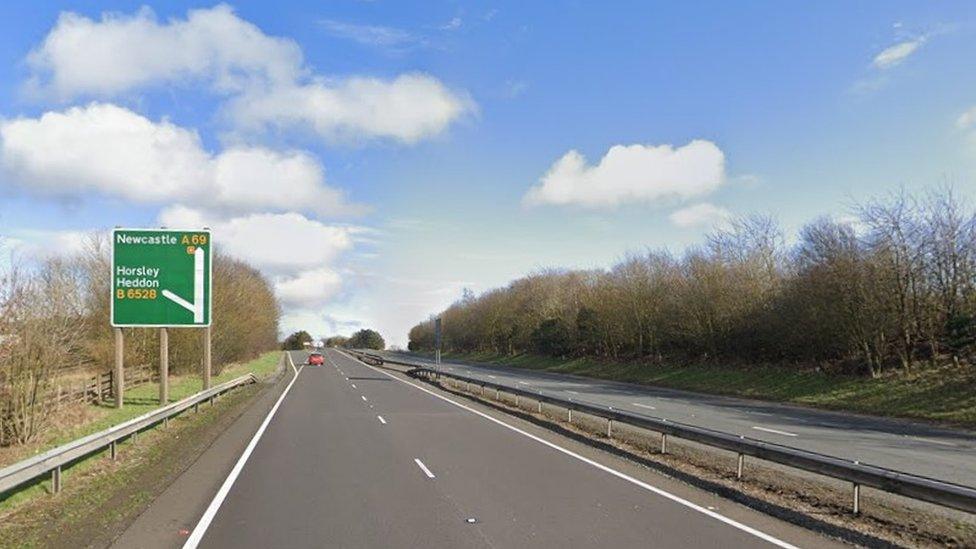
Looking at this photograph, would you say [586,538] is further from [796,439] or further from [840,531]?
[796,439]

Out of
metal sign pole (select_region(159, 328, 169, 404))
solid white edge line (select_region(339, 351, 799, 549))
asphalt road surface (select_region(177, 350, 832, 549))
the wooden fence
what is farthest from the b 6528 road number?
solid white edge line (select_region(339, 351, 799, 549))

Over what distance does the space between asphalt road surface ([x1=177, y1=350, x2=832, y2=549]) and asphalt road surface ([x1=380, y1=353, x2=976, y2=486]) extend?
5.61m

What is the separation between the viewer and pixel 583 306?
70.7m

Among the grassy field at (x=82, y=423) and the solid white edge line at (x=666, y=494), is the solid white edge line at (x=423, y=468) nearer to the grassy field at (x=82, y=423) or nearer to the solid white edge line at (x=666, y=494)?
the solid white edge line at (x=666, y=494)

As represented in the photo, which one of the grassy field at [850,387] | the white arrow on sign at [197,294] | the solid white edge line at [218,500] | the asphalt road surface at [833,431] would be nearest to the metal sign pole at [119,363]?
the white arrow on sign at [197,294]

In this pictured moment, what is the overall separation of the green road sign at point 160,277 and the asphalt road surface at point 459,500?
36.1 feet

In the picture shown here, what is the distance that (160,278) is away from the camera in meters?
27.1

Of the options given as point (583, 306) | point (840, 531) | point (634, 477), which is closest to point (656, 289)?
point (583, 306)

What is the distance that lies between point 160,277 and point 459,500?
68.1 feet

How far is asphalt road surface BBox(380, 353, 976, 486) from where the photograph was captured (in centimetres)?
1499

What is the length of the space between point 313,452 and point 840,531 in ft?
34.4

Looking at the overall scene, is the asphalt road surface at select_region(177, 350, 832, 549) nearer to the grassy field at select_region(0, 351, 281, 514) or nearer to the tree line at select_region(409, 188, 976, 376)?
the grassy field at select_region(0, 351, 281, 514)

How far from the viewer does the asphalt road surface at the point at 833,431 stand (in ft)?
49.2

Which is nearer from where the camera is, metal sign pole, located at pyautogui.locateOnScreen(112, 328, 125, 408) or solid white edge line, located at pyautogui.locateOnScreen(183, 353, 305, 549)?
solid white edge line, located at pyautogui.locateOnScreen(183, 353, 305, 549)
